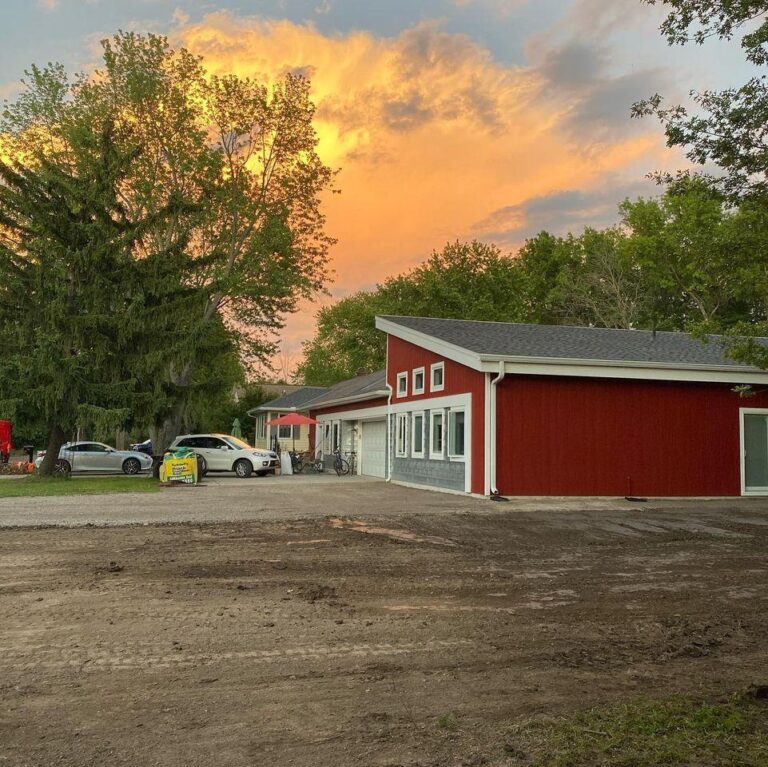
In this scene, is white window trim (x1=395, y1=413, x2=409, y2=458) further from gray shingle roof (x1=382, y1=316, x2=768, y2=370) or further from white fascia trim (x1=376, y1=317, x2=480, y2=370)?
gray shingle roof (x1=382, y1=316, x2=768, y2=370)

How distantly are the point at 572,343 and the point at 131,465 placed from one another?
19.3 metres

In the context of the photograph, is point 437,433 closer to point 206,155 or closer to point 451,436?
point 451,436

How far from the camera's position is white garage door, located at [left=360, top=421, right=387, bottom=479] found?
26.7m

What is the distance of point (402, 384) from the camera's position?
77.3ft

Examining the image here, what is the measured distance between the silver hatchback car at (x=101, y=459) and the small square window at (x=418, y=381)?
1352 cm

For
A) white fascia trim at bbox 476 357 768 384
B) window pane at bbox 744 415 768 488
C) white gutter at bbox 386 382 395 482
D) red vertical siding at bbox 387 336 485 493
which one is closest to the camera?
white fascia trim at bbox 476 357 768 384

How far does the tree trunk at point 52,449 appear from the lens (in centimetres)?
2284

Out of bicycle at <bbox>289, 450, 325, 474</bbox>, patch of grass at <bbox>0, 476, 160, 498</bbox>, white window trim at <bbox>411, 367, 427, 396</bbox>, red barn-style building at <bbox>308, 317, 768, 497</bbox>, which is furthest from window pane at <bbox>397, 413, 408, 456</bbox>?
bicycle at <bbox>289, 450, 325, 474</bbox>

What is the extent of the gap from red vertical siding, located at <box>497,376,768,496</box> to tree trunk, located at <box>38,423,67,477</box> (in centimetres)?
1479

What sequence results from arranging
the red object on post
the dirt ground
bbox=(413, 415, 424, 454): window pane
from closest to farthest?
the dirt ground → bbox=(413, 415, 424, 454): window pane → the red object on post

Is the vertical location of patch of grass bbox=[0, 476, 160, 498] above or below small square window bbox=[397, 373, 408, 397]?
below

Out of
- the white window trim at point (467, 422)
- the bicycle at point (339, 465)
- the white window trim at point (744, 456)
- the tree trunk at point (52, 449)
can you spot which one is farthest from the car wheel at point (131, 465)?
the white window trim at point (744, 456)

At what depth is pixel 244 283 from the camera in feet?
105

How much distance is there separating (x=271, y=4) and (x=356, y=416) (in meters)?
16.5
